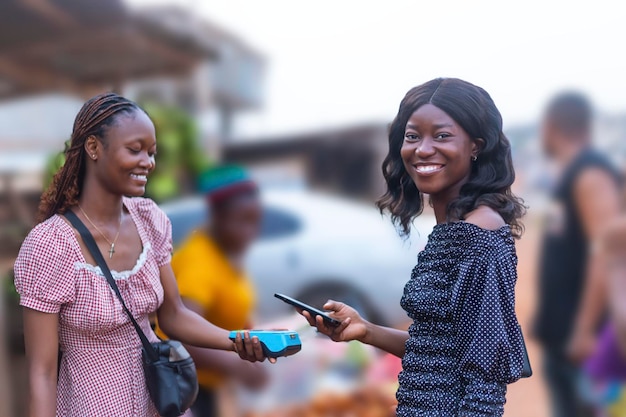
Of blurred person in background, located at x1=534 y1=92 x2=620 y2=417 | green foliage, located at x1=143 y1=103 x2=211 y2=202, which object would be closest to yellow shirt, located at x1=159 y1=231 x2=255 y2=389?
green foliage, located at x1=143 y1=103 x2=211 y2=202

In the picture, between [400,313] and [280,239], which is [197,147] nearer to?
[280,239]

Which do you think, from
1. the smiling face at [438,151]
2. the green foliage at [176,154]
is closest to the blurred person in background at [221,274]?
the smiling face at [438,151]

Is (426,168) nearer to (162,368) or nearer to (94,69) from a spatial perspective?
(162,368)

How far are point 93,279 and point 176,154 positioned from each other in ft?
7.04

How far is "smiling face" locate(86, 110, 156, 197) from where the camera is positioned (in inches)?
66.6

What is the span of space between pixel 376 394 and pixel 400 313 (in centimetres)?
100

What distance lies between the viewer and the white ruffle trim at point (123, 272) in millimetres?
1646

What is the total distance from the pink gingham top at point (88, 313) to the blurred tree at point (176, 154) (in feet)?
6.33

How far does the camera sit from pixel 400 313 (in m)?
4.32

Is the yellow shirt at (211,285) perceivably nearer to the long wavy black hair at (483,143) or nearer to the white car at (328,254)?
the long wavy black hair at (483,143)

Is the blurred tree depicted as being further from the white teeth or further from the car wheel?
the white teeth

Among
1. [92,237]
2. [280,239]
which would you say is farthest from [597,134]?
[92,237]

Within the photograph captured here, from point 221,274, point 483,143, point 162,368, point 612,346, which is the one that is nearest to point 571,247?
point 612,346

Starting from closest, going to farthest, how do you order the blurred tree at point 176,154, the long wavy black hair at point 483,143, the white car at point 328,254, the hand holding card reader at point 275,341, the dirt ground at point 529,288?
the long wavy black hair at point 483,143, the hand holding card reader at point 275,341, the dirt ground at point 529,288, the blurred tree at point 176,154, the white car at point 328,254
